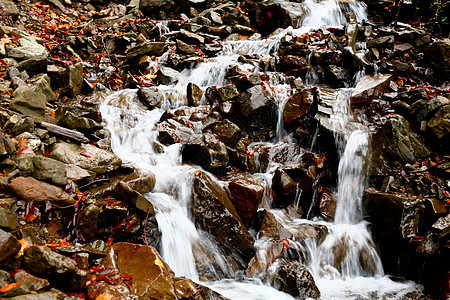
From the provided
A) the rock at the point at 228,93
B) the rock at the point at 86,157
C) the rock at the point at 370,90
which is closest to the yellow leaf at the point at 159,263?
the rock at the point at 86,157

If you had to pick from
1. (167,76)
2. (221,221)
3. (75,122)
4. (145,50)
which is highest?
(145,50)

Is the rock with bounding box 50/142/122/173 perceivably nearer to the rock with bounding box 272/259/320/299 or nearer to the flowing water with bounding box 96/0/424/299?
the flowing water with bounding box 96/0/424/299

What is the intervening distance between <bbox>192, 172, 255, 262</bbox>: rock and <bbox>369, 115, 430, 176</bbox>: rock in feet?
12.0

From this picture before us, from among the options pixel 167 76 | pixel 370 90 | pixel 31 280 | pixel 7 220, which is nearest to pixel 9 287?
pixel 31 280

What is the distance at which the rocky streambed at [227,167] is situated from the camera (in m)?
3.46

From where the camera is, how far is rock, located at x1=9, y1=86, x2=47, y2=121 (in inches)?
179

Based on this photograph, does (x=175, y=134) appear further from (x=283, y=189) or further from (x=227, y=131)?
(x=283, y=189)

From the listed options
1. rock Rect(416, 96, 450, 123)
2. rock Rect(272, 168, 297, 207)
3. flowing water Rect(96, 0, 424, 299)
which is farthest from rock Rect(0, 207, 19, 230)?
rock Rect(416, 96, 450, 123)

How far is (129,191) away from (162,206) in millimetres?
747

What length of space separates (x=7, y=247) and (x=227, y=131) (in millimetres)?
5239

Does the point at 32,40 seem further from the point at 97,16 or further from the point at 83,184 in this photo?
the point at 97,16

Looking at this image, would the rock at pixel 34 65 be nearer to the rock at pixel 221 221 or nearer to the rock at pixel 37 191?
the rock at pixel 37 191

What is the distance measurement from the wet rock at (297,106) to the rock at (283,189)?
198 centimetres

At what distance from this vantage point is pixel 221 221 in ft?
15.9
